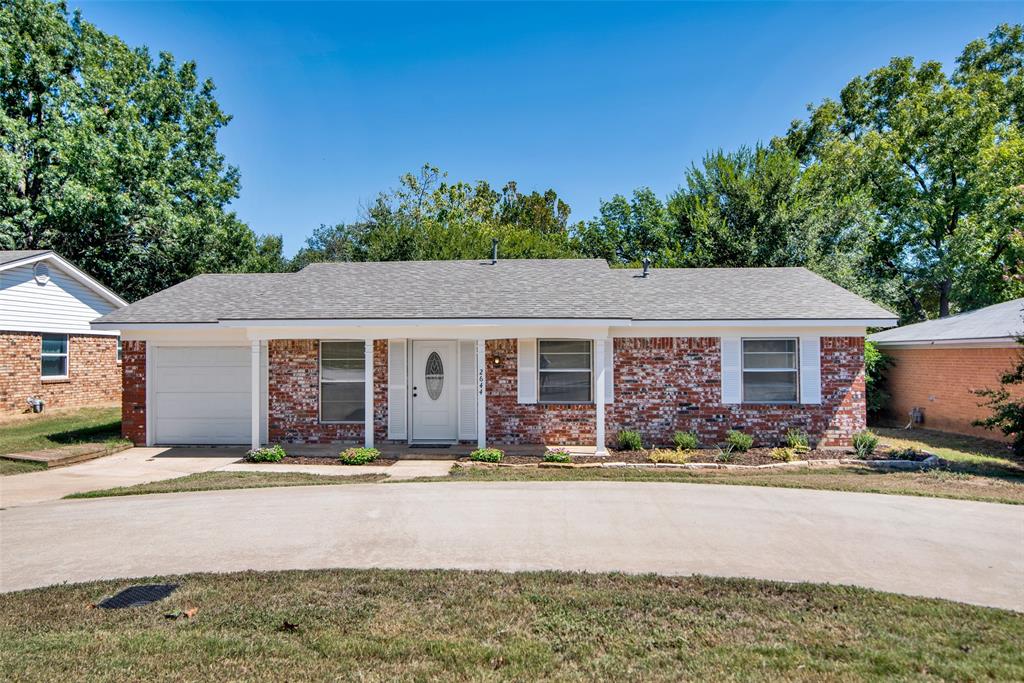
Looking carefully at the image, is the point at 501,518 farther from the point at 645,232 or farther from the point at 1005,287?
the point at 1005,287

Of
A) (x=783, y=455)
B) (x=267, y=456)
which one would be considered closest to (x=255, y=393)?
(x=267, y=456)

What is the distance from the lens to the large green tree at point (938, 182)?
25.2 metres

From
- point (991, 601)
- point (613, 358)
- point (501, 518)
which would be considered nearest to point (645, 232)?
point (613, 358)

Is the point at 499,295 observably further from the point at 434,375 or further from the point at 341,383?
the point at 341,383

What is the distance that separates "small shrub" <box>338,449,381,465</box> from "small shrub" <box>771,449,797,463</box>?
759 cm

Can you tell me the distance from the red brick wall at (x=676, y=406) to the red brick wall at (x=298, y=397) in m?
2.76

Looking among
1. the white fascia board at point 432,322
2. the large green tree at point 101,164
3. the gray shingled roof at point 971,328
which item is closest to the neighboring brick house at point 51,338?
the large green tree at point 101,164

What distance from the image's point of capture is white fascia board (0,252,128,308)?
1825 cm

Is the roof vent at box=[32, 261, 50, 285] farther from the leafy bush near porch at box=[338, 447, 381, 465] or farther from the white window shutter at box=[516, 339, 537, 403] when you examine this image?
the white window shutter at box=[516, 339, 537, 403]

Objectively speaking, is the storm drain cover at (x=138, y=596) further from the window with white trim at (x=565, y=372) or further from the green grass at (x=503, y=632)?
the window with white trim at (x=565, y=372)

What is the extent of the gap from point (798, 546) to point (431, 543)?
3741mm

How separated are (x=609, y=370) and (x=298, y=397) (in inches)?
261

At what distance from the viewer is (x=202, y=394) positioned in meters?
14.2

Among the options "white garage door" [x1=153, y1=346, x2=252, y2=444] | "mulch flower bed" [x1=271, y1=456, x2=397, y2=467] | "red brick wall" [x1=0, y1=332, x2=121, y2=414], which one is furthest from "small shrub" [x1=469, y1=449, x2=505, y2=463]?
"red brick wall" [x1=0, y1=332, x2=121, y2=414]
